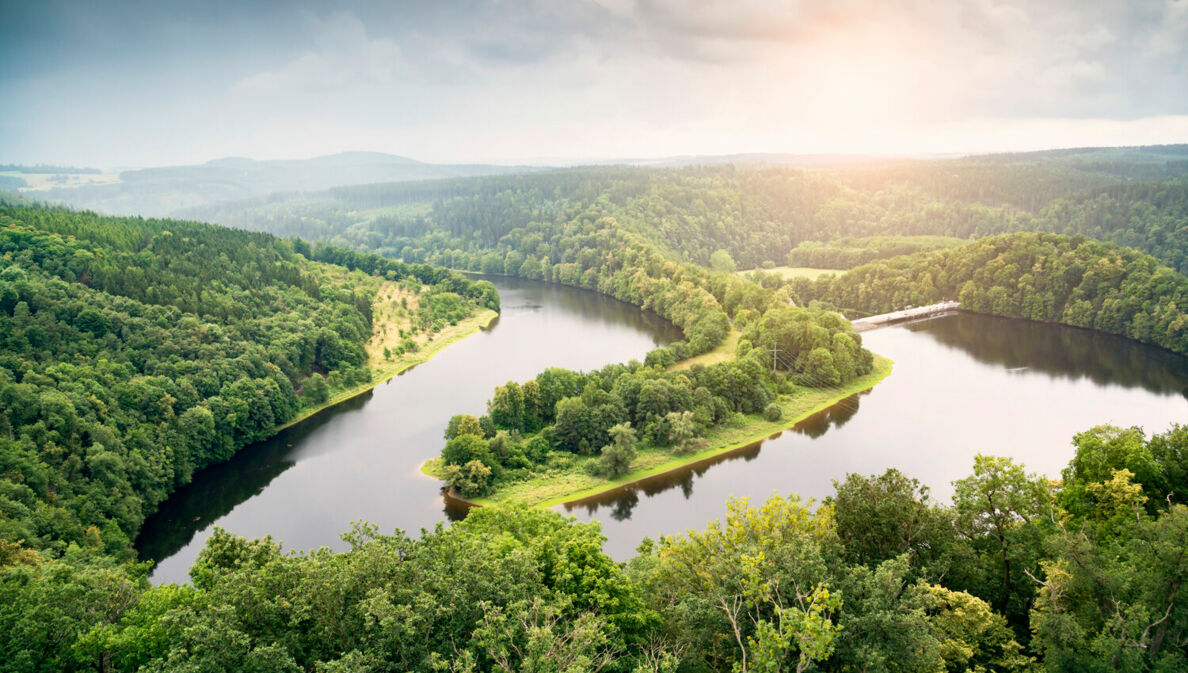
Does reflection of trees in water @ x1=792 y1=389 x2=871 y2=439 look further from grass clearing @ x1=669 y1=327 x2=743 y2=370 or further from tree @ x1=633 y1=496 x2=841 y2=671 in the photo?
tree @ x1=633 y1=496 x2=841 y2=671

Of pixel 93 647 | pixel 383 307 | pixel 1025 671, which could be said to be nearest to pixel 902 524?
pixel 1025 671

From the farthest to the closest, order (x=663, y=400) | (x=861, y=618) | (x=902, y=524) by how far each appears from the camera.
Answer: (x=663, y=400), (x=902, y=524), (x=861, y=618)

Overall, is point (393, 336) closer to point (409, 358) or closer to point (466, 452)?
point (409, 358)

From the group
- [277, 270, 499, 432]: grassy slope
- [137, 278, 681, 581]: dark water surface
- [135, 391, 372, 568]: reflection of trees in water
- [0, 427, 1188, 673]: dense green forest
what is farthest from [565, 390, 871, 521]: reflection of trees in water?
[277, 270, 499, 432]: grassy slope

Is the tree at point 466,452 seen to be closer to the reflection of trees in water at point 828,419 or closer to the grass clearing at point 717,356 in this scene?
the reflection of trees in water at point 828,419

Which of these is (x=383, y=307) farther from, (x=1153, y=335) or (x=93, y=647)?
(x=1153, y=335)

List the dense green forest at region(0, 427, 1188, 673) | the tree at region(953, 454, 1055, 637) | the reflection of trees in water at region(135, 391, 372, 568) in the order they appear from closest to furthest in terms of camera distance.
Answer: the dense green forest at region(0, 427, 1188, 673), the tree at region(953, 454, 1055, 637), the reflection of trees in water at region(135, 391, 372, 568)

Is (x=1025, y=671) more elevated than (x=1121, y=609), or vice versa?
(x=1121, y=609)
